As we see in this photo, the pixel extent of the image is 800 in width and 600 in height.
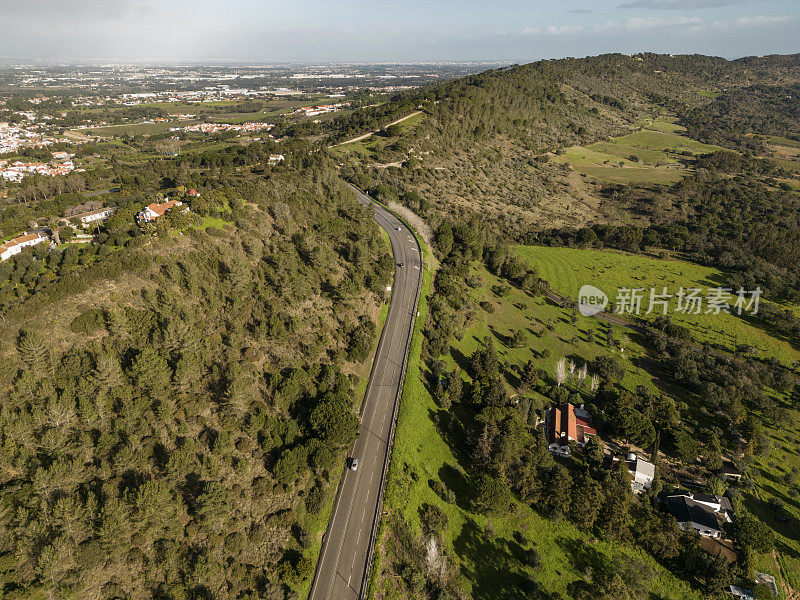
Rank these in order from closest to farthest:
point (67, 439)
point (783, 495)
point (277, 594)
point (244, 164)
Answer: point (277, 594), point (67, 439), point (783, 495), point (244, 164)

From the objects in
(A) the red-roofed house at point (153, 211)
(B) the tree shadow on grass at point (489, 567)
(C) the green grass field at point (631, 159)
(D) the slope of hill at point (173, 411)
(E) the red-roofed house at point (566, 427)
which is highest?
(C) the green grass field at point (631, 159)

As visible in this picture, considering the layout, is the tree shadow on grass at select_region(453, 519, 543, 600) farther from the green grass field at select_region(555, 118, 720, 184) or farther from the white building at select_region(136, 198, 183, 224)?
the green grass field at select_region(555, 118, 720, 184)

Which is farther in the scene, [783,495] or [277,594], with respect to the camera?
[783,495]

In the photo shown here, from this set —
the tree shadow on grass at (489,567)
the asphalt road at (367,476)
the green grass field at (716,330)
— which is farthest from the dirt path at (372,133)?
the tree shadow on grass at (489,567)

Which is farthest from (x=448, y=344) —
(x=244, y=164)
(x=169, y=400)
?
(x=244, y=164)

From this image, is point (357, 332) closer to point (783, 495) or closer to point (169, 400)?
point (169, 400)

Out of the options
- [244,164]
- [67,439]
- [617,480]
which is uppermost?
[244,164]

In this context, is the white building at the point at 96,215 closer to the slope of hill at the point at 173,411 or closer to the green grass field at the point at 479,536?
the slope of hill at the point at 173,411
